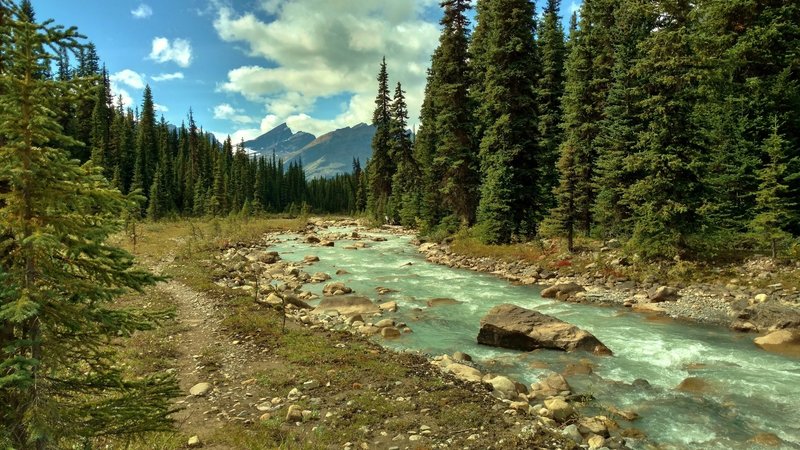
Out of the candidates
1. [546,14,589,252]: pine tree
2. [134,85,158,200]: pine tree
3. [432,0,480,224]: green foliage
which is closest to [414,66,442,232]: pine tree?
[432,0,480,224]: green foliage

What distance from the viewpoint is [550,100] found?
34.9 meters

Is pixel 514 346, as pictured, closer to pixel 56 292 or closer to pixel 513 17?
pixel 56 292

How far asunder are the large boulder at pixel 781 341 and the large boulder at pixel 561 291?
7.09 meters

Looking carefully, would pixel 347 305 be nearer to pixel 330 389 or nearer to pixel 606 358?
pixel 330 389

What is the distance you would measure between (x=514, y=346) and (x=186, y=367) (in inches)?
357

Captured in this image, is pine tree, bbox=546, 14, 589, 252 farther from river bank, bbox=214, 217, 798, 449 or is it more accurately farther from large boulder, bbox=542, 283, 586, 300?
large boulder, bbox=542, 283, 586, 300

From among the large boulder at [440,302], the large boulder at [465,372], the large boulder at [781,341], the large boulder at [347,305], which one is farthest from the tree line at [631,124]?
the large boulder at [465,372]

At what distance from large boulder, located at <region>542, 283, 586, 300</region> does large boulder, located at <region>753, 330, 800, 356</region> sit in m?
7.09

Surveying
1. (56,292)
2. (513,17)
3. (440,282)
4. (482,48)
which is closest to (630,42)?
(513,17)

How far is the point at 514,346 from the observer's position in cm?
1330

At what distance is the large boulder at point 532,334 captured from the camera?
1281 cm

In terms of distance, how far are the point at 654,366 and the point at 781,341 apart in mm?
4542

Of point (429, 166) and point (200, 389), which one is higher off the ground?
point (429, 166)

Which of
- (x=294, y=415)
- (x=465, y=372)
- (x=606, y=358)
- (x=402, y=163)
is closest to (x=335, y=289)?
(x=465, y=372)
